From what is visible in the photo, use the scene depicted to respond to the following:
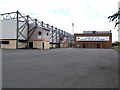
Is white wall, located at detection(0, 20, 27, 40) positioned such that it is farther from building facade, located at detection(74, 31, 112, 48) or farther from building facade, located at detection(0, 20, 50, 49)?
building facade, located at detection(74, 31, 112, 48)

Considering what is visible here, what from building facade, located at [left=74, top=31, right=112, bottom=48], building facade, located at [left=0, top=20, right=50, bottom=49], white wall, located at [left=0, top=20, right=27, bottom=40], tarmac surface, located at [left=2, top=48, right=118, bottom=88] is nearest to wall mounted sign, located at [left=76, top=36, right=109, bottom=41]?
building facade, located at [left=74, top=31, right=112, bottom=48]

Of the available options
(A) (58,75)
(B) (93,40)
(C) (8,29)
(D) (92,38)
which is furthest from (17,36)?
(B) (93,40)

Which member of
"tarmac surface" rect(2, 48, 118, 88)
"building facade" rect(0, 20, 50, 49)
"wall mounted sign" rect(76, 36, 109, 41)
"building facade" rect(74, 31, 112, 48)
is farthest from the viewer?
"wall mounted sign" rect(76, 36, 109, 41)

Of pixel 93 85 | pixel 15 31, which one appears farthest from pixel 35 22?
pixel 93 85

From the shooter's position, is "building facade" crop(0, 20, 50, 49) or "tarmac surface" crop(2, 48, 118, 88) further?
"building facade" crop(0, 20, 50, 49)

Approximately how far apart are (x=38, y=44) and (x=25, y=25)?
6396mm

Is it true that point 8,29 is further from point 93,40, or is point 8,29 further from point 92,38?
point 93,40

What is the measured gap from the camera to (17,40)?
53.0m

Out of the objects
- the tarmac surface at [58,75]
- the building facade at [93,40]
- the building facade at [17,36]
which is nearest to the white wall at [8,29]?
the building facade at [17,36]

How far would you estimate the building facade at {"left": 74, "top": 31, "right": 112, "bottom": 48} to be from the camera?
8969 cm

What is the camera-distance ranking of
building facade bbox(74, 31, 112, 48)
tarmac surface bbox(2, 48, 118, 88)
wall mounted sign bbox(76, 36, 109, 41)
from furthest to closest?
wall mounted sign bbox(76, 36, 109, 41), building facade bbox(74, 31, 112, 48), tarmac surface bbox(2, 48, 118, 88)

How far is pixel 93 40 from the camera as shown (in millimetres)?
91438

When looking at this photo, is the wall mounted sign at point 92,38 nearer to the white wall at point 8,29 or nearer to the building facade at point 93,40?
the building facade at point 93,40

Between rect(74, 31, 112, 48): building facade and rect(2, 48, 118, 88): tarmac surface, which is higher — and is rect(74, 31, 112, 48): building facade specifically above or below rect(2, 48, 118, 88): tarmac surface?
above
